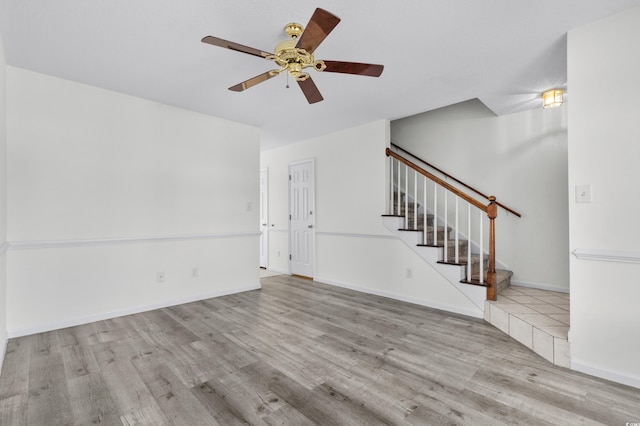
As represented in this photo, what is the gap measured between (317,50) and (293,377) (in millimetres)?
2496

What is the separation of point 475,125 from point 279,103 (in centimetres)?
274

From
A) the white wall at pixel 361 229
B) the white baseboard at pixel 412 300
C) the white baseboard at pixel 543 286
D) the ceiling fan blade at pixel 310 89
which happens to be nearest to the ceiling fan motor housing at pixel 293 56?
the ceiling fan blade at pixel 310 89

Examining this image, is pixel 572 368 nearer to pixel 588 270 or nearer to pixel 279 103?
pixel 588 270

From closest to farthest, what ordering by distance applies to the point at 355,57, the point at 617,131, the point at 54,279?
1. the point at 617,131
2. the point at 355,57
3. the point at 54,279

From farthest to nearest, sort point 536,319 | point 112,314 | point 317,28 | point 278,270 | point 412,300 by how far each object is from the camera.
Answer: point 278,270 < point 412,300 < point 112,314 < point 536,319 < point 317,28

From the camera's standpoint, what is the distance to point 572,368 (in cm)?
216

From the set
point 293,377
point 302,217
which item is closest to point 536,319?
point 293,377

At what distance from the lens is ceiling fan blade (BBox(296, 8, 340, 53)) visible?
1.52 meters

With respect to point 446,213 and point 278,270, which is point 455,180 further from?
point 278,270

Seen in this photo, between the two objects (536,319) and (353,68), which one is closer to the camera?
(353,68)

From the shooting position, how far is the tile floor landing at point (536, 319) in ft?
7.48

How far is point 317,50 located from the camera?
95.6 inches

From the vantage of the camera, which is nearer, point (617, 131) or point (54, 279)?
point (617, 131)

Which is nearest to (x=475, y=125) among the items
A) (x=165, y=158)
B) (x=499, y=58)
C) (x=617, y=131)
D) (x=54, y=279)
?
(x=499, y=58)
